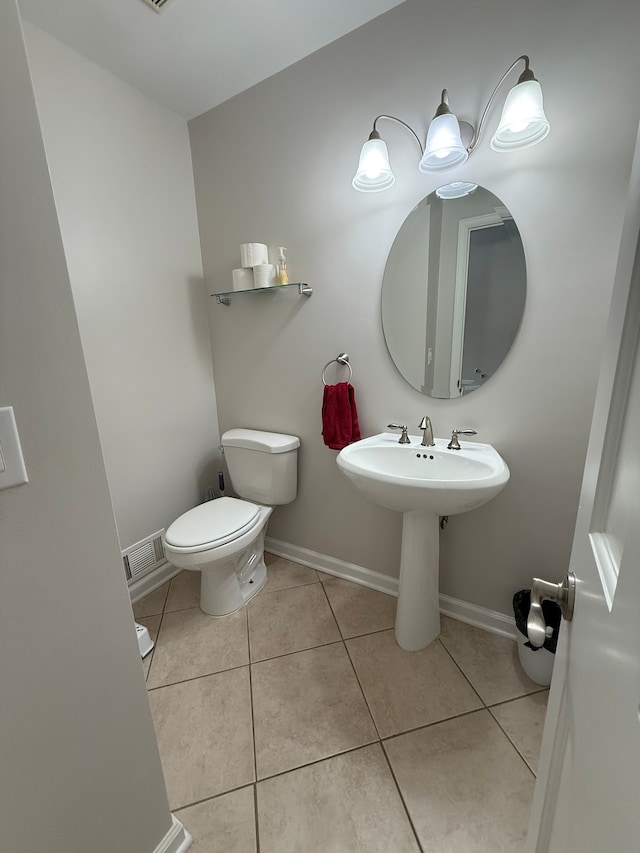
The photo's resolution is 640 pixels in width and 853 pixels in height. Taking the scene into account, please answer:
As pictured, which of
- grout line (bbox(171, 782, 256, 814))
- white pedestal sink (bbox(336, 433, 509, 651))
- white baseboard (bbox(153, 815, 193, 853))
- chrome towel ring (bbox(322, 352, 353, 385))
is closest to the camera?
white baseboard (bbox(153, 815, 193, 853))

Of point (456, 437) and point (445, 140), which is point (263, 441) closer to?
point (456, 437)

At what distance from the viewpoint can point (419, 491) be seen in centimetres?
107

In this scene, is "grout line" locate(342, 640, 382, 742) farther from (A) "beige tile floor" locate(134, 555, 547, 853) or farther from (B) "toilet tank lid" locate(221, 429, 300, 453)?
(B) "toilet tank lid" locate(221, 429, 300, 453)

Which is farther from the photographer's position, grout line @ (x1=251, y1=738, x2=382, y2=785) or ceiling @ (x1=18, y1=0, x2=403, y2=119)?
ceiling @ (x1=18, y1=0, x2=403, y2=119)

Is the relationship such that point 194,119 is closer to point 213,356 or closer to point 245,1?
point 245,1

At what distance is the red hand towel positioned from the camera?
1.56m

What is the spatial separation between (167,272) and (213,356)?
49 centimetres

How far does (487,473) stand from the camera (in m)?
1.17

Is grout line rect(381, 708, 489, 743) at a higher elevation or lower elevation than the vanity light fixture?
lower

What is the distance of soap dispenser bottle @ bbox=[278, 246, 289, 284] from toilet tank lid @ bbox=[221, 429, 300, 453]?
29.9 inches

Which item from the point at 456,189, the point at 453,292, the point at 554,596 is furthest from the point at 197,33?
the point at 554,596

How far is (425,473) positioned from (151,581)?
5.03ft

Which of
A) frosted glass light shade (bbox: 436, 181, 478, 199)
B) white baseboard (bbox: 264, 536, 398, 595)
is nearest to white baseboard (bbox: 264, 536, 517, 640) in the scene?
white baseboard (bbox: 264, 536, 398, 595)

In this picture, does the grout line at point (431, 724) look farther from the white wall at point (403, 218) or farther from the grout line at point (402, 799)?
the white wall at point (403, 218)
